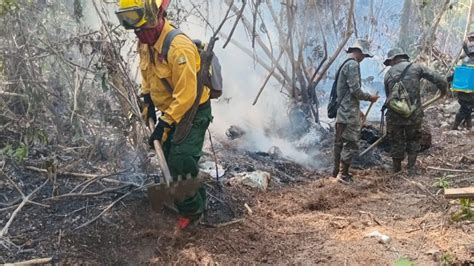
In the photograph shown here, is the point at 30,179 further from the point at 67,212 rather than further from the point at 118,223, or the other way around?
the point at 118,223

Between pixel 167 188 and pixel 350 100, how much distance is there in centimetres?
312

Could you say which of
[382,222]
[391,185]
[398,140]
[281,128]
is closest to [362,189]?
[391,185]

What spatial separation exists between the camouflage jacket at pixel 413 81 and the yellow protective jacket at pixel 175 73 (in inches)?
126

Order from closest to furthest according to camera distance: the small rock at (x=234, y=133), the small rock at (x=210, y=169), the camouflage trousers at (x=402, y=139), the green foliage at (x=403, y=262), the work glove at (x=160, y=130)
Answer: the green foliage at (x=403, y=262) < the work glove at (x=160, y=130) < the small rock at (x=210, y=169) < the camouflage trousers at (x=402, y=139) < the small rock at (x=234, y=133)

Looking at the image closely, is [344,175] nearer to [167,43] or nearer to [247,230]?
[247,230]

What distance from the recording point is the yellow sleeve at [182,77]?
357 cm

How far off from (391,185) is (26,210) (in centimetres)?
423

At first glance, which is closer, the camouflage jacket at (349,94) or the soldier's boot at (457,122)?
the camouflage jacket at (349,94)

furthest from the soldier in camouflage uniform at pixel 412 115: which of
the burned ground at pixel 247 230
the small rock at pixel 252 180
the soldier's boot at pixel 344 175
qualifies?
the small rock at pixel 252 180

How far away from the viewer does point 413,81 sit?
19.8 ft

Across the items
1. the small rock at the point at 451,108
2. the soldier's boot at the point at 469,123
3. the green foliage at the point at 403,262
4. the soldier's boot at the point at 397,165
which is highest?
the green foliage at the point at 403,262

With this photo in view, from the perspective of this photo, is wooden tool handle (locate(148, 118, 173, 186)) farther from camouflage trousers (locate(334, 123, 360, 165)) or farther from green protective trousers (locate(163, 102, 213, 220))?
camouflage trousers (locate(334, 123, 360, 165))

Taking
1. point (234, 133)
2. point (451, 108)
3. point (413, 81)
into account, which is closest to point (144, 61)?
point (413, 81)

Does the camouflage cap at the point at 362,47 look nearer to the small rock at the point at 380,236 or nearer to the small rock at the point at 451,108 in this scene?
the small rock at the point at 380,236
